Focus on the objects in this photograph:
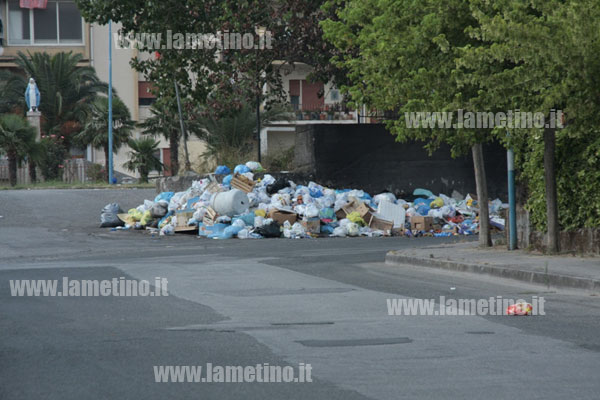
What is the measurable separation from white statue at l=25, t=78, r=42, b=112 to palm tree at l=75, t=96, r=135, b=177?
367cm

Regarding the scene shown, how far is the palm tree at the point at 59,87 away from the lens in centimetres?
5484

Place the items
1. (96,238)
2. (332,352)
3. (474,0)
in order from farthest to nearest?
(96,238)
(474,0)
(332,352)

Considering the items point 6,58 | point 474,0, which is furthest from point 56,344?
point 6,58

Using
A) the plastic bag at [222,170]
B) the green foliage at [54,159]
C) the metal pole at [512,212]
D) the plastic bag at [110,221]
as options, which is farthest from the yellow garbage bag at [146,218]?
the green foliage at [54,159]

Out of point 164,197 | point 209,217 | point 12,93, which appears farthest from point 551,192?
point 12,93

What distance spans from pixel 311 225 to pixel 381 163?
5187mm

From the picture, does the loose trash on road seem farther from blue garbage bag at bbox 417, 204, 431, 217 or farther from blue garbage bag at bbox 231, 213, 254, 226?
blue garbage bag at bbox 417, 204, 431, 217

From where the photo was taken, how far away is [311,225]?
25125 millimetres

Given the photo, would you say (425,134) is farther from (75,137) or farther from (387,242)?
(75,137)

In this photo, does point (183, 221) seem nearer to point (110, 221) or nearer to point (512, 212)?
point (110, 221)

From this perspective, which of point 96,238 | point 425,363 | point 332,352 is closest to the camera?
point 425,363

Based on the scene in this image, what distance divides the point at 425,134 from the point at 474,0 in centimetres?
307

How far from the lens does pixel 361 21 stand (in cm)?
1870

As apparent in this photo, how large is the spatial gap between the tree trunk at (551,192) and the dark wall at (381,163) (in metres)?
14.0
